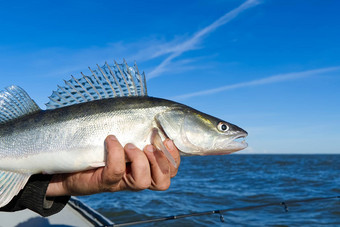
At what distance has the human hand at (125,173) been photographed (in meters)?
3.15

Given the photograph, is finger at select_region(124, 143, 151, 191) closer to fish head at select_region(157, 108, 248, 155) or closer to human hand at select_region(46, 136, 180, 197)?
human hand at select_region(46, 136, 180, 197)

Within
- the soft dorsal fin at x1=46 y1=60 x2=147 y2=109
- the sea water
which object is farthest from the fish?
the sea water

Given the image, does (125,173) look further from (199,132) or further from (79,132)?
(199,132)

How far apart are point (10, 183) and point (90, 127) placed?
3.61ft

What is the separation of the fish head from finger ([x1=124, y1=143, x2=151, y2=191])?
419 mm

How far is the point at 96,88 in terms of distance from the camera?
3490 mm

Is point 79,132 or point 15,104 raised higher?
point 15,104

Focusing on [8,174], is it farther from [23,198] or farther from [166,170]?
[166,170]

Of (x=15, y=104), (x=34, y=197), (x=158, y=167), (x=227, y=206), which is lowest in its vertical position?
(x=227, y=206)

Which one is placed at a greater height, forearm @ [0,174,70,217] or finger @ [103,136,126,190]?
finger @ [103,136,126,190]

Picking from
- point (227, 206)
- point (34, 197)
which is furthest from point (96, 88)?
point (227, 206)

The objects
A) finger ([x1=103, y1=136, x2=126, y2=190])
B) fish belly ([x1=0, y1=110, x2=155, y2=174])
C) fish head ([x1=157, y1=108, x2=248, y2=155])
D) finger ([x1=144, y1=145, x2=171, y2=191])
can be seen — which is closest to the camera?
finger ([x1=103, y1=136, x2=126, y2=190])

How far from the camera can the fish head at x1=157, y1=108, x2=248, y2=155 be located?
348 cm

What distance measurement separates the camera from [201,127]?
3.61m
